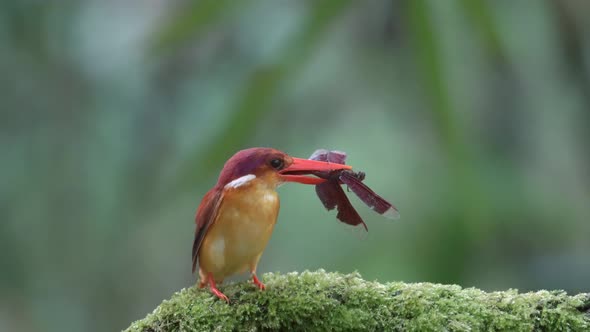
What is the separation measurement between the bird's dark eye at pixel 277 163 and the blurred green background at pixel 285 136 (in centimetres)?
150

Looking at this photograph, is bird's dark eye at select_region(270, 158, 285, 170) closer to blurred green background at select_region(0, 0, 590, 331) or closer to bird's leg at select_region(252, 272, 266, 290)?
bird's leg at select_region(252, 272, 266, 290)

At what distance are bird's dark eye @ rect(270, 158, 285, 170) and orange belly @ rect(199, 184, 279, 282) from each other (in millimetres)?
67

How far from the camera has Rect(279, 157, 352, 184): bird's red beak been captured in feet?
7.04

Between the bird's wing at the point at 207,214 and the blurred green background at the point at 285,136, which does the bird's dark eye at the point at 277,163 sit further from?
the blurred green background at the point at 285,136

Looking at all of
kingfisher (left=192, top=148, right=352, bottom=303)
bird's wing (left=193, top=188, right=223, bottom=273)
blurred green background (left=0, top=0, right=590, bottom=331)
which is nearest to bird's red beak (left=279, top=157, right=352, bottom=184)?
kingfisher (left=192, top=148, right=352, bottom=303)

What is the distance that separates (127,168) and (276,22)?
5.20ft

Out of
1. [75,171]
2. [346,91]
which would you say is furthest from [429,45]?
[75,171]

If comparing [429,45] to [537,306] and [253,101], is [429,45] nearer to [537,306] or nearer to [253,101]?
[253,101]

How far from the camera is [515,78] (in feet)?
15.3

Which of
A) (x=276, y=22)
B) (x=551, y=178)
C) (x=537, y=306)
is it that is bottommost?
(x=537, y=306)

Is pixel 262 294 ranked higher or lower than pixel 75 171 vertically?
lower

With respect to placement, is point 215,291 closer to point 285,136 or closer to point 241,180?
point 241,180

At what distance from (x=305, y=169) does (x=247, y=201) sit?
0.61ft

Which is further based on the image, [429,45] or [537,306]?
[429,45]
